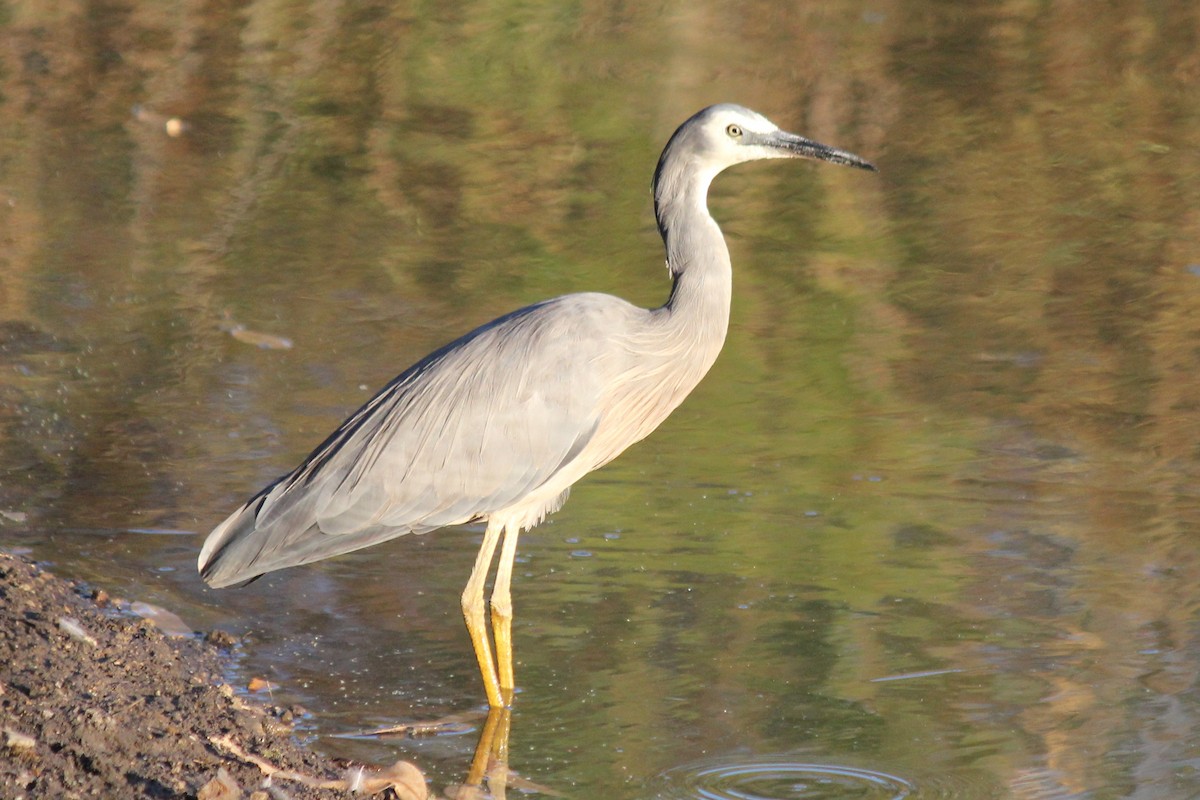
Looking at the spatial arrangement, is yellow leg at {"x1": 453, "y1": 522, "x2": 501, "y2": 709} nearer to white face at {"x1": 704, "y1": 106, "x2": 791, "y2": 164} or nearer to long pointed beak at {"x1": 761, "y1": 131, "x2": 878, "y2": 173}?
white face at {"x1": 704, "y1": 106, "x2": 791, "y2": 164}

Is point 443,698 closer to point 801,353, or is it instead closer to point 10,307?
point 801,353

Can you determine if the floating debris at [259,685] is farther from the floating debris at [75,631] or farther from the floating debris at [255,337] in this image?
the floating debris at [255,337]

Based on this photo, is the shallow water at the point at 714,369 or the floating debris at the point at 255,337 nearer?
the shallow water at the point at 714,369

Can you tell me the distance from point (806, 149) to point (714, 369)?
2.99 m

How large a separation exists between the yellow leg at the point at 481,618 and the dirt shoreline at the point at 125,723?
64cm

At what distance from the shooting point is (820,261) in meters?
10.7

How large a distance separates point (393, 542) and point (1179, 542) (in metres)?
3.16

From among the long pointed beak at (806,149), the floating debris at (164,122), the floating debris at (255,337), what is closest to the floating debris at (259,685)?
the long pointed beak at (806,149)

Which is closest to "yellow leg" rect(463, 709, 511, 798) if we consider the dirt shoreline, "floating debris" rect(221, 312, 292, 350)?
the dirt shoreline

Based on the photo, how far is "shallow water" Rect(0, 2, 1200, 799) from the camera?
5449 millimetres

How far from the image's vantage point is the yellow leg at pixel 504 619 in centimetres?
559

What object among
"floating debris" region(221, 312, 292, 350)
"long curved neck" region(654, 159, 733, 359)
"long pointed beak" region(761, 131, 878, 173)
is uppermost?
"long pointed beak" region(761, 131, 878, 173)

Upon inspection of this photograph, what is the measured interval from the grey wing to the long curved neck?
401 millimetres

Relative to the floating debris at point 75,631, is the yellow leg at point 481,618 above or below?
below
